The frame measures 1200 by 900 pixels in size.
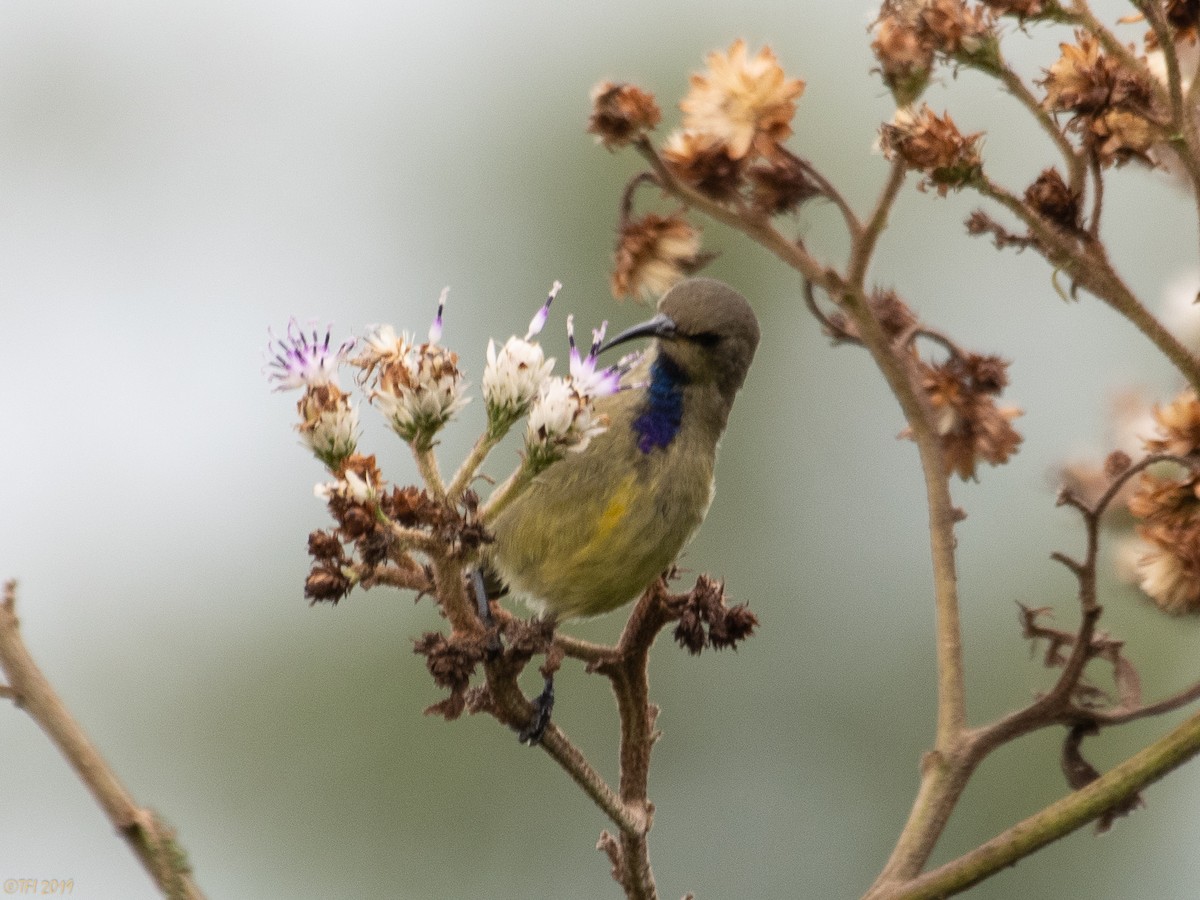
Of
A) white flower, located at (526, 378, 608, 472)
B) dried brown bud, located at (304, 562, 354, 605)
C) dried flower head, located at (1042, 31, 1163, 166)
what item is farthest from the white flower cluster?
dried flower head, located at (1042, 31, 1163, 166)

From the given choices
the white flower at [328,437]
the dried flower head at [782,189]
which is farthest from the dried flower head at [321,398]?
the dried flower head at [782,189]

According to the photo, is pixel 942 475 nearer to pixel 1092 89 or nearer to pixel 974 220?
pixel 974 220

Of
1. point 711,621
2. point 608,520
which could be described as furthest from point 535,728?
point 608,520

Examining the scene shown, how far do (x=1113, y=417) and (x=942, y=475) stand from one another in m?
0.30

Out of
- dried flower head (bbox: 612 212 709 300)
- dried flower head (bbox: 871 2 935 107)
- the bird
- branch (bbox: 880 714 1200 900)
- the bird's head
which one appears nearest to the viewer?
branch (bbox: 880 714 1200 900)

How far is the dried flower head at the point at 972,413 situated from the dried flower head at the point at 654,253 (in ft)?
1.35

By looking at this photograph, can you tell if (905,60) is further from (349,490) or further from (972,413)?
(349,490)

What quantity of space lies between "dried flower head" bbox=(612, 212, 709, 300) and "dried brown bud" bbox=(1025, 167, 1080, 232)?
21.8 inches

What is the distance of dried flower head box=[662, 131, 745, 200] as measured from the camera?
8.28 ft

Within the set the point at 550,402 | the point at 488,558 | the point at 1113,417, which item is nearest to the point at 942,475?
the point at 1113,417

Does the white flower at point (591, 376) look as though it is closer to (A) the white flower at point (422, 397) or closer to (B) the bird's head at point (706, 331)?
(A) the white flower at point (422, 397)

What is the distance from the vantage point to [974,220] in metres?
2.38

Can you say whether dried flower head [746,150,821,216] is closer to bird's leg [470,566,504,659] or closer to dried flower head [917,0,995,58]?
dried flower head [917,0,995,58]

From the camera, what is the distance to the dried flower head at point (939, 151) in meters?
2.37
